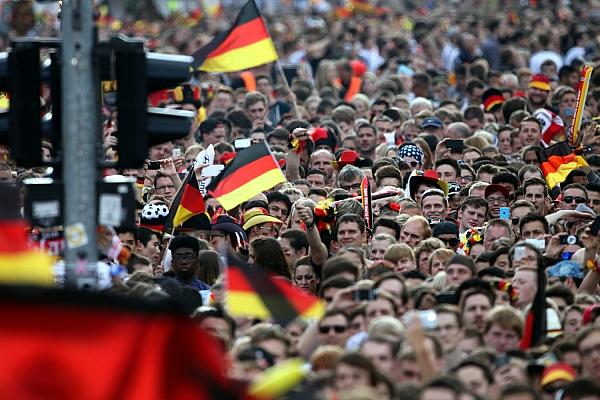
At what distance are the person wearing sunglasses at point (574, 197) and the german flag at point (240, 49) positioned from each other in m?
5.00

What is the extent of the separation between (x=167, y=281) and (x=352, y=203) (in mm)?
3229

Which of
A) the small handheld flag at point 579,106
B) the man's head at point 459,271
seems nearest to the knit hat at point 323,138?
the small handheld flag at point 579,106

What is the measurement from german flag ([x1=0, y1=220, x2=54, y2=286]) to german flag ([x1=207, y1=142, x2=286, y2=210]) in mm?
7117

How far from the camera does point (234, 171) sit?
16031 mm

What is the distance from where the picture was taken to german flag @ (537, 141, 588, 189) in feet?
63.7

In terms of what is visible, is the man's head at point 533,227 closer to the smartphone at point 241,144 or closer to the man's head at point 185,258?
the man's head at point 185,258

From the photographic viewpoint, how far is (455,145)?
20938mm

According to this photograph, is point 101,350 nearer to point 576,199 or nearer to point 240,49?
point 576,199

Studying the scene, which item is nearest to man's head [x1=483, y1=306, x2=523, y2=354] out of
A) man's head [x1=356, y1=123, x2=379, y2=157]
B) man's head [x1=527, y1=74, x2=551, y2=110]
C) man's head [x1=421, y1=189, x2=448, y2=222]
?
man's head [x1=421, y1=189, x2=448, y2=222]

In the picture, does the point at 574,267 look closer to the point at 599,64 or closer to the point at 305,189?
the point at 305,189

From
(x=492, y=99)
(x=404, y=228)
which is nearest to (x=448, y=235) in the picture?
(x=404, y=228)

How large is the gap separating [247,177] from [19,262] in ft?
24.9

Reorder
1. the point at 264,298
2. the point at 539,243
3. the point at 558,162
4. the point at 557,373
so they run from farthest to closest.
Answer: the point at 558,162
the point at 539,243
the point at 557,373
the point at 264,298

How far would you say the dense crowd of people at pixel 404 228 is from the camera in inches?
424
